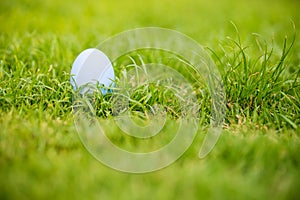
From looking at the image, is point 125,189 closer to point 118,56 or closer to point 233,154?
point 233,154

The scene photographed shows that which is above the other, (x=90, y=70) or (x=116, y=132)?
(x=90, y=70)

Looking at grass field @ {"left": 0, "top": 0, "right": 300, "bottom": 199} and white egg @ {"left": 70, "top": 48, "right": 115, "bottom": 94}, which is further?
white egg @ {"left": 70, "top": 48, "right": 115, "bottom": 94}

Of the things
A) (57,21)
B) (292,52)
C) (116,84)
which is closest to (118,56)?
(116,84)

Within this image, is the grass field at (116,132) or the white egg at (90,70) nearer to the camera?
the grass field at (116,132)
